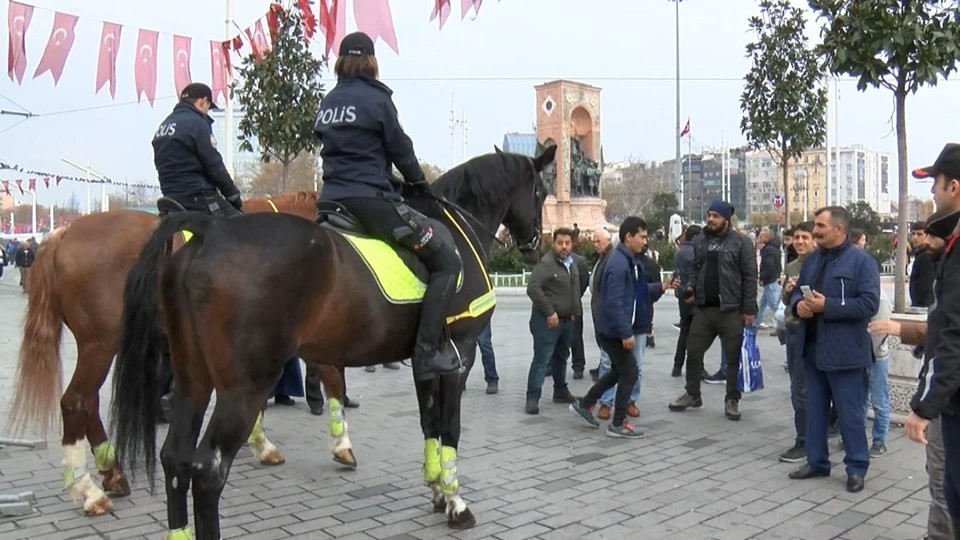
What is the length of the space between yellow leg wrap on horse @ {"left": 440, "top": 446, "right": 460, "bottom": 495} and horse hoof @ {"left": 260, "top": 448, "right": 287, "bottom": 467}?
1.89 metres

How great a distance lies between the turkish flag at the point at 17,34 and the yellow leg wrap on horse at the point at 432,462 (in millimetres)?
8229

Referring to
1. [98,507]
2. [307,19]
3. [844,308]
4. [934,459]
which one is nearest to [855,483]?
[844,308]

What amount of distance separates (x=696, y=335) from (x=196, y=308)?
225 inches

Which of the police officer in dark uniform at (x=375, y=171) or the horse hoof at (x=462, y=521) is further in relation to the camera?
the horse hoof at (x=462, y=521)

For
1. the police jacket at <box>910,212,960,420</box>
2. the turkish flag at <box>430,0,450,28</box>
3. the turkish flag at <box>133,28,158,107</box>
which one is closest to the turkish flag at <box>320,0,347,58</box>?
the turkish flag at <box>430,0,450,28</box>

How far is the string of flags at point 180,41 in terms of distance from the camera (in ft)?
29.3

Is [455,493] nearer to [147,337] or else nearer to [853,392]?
[147,337]

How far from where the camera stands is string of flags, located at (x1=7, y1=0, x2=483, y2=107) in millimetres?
8945

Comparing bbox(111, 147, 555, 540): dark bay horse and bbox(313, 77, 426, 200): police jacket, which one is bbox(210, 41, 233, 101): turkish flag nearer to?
bbox(313, 77, 426, 200): police jacket

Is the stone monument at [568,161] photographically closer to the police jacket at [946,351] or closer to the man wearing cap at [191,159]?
the man wearing cap at [191,159]

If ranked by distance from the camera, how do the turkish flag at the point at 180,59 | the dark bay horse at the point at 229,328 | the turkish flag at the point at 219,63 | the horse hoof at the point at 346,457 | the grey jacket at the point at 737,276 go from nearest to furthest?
the dark bay horse at the point at 229,328
the horse hoof at the point at 346,457
the grey jacket at the point at 737,276
the turkish flag at the point at 180,59
the turkish flag at the point at 219,63

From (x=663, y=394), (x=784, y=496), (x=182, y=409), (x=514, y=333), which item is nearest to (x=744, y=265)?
(x=663, y=394)

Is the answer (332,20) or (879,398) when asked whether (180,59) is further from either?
(879,398)

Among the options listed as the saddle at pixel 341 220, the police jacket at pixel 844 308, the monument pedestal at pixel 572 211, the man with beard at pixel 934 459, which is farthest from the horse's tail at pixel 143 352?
the monument pedestal at pixel 572 211
